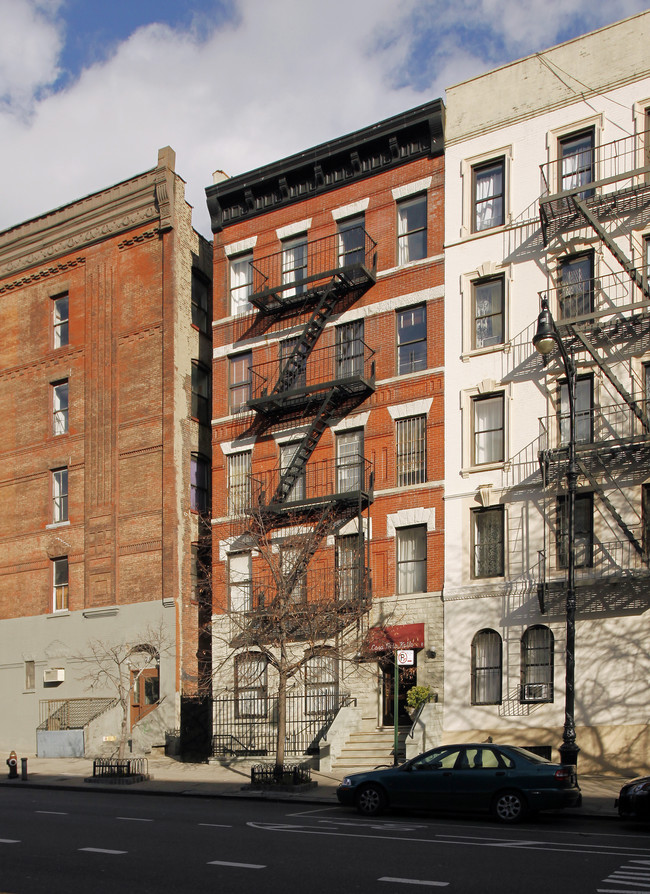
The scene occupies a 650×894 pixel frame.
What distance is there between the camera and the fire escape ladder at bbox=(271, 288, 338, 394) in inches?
1254

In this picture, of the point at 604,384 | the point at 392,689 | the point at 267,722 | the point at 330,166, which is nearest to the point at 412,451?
the point at 604,384

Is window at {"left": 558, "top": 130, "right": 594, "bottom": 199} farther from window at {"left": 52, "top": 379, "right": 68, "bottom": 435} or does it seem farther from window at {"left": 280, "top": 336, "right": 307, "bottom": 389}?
window at {"left": 52, "top": 379, "right": 68, "bottom": 435}

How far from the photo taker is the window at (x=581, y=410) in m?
26.6

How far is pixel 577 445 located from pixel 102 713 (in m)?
17.9

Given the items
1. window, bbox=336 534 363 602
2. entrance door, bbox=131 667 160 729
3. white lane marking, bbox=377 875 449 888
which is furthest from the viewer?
entrance door, bbox=131 667 160 729

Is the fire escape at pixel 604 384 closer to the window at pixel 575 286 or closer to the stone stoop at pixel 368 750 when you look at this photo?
the window at pixel 575 286

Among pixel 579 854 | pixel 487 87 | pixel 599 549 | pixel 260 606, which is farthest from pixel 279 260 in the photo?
pixel 579 854

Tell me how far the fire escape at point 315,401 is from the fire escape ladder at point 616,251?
7.20 meters

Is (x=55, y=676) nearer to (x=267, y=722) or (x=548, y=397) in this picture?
(x=267, y=722)

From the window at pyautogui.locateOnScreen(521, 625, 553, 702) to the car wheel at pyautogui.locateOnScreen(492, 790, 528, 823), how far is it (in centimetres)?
848

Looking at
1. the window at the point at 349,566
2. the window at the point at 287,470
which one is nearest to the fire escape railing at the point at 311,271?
the window at the point at 287,470

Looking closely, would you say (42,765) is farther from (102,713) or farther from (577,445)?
(577,445)

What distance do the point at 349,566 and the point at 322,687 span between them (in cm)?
368

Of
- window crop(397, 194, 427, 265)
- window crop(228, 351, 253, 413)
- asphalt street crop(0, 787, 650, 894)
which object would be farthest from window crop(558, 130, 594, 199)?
asphalt street crop(0, 787, 650, 894)
